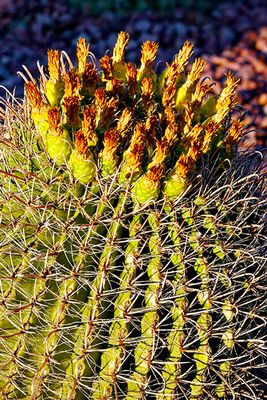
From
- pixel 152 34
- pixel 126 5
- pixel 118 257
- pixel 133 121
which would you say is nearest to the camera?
pixel 118 257

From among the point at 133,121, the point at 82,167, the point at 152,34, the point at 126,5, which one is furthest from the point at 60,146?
the point at 126,5

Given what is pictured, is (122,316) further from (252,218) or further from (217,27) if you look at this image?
(217,27)

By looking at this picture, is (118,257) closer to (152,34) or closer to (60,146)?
(60,146)

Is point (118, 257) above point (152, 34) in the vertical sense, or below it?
below

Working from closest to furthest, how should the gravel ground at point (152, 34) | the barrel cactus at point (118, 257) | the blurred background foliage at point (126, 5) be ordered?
1. the barrel cactus at point (118, 257)
2. the gravel ground at point (152, 34)
3. the blurred background foliage at point (126, 5)

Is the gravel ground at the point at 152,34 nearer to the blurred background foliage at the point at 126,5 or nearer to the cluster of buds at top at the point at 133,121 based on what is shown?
the blurred background foliage at the point at 126,5

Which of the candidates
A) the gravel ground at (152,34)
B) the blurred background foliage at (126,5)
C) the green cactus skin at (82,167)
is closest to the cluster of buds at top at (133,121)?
the green cactus skin at (82,167)

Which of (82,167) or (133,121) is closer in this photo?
(82,167)
